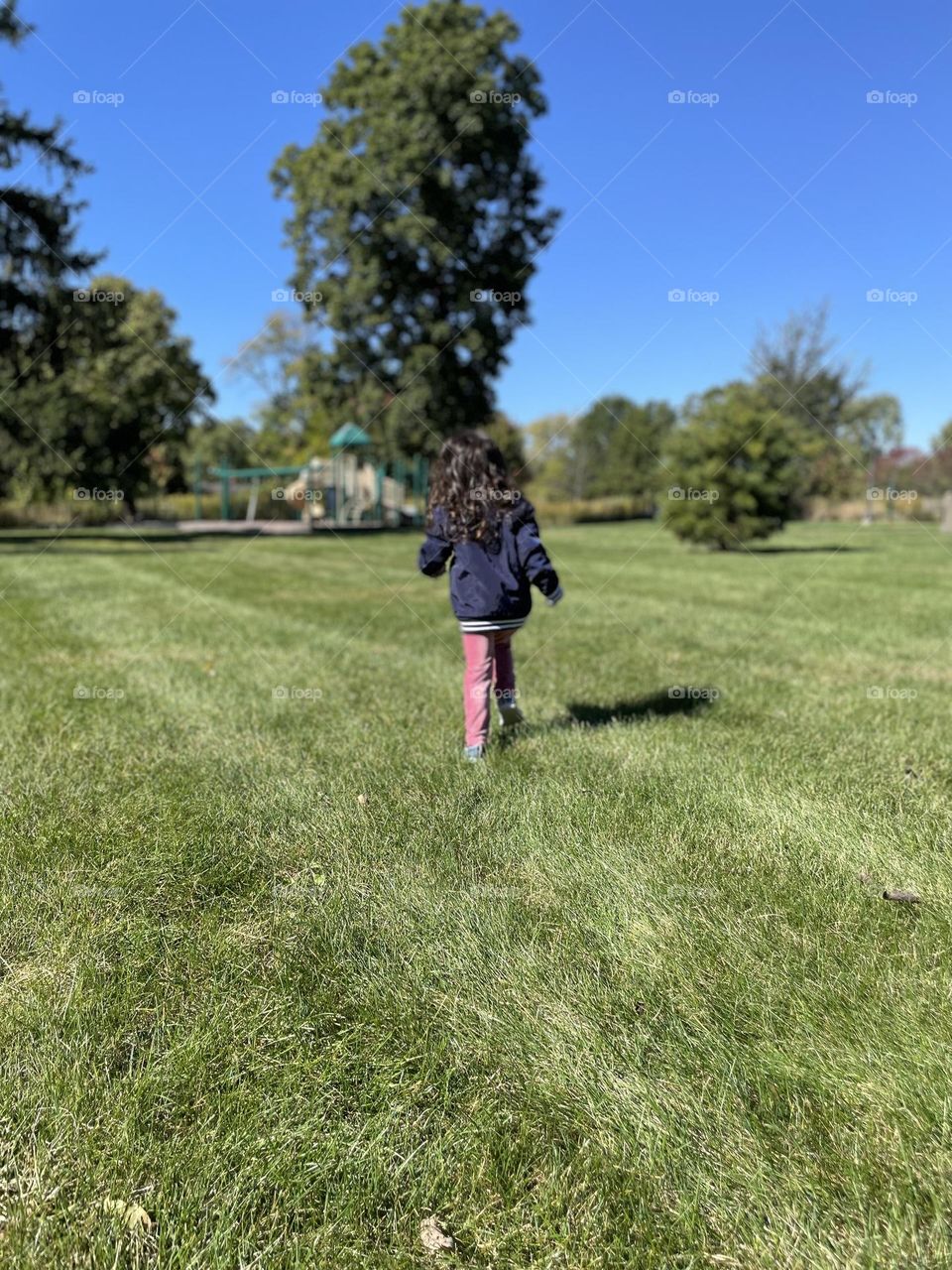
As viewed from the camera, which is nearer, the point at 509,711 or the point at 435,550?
the point at 435,550

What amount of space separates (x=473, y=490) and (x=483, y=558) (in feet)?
1.14

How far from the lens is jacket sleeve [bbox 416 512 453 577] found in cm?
415

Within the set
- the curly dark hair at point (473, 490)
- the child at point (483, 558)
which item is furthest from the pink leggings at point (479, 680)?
the curly dark hair at point (473, 490)

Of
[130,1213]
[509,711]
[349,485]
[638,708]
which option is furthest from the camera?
[349,485]

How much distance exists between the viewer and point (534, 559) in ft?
13.1

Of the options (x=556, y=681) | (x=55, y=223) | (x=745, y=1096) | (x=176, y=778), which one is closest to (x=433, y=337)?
(x=55, y=223)

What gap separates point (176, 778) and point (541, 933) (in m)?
1.96

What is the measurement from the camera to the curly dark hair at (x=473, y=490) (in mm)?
4059

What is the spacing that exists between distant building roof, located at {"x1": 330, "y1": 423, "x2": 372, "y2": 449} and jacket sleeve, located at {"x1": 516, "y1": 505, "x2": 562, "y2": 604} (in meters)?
29.0

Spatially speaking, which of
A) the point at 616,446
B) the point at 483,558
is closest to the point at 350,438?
the point at 483,558

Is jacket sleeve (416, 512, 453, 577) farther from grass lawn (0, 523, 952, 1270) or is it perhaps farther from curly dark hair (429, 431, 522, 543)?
grass lawn (0, 523, 952, 1270)

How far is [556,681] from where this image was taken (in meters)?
5.86

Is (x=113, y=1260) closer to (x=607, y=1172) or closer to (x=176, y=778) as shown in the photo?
(x=607, y=1172)

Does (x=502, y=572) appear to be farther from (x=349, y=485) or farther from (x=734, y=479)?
(x=349, y=485)
